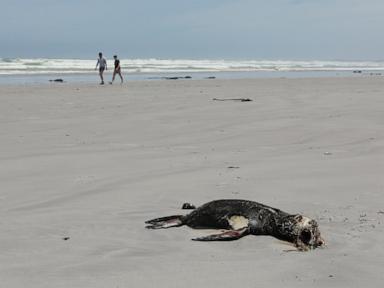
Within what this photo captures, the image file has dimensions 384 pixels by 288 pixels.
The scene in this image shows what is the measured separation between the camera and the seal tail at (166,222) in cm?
403

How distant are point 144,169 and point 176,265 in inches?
110

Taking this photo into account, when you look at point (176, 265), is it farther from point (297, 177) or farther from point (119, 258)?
point (297, 177)

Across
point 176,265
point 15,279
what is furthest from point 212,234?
point 15,279

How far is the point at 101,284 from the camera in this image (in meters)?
2.99

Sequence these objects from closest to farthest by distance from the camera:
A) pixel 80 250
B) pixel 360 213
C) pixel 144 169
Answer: pixel 80 250 → pixel 360 213 → pixel 144 169

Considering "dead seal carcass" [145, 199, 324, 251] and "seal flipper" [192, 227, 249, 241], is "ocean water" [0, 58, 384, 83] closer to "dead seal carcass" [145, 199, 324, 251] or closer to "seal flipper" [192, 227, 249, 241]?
"dead seal carcass" [145, 199, 324, 251]

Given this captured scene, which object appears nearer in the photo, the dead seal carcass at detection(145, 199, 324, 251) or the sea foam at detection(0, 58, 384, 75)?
the dead seal carcass at detection(145, 199, 324, 251)

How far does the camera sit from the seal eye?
3579 mm

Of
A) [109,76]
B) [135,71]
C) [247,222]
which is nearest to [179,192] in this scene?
[247,222]

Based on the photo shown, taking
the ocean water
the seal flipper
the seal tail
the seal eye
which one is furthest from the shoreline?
the seal eye

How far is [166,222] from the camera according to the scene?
4082mm

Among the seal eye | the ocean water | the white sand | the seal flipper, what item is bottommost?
the ocean water

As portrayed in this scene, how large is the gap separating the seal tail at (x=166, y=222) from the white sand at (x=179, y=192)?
0.07 metres

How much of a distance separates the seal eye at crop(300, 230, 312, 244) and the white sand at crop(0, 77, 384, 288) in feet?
0.36
